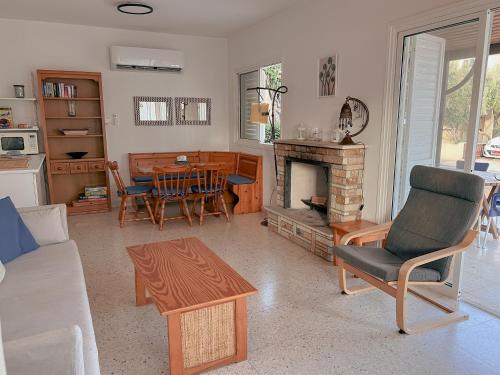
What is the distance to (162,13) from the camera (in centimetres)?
463

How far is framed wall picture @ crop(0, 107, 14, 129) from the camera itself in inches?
194

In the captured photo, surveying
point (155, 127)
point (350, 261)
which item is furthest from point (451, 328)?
point (155, 127)

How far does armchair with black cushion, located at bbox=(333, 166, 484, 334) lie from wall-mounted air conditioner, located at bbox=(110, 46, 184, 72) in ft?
13.4

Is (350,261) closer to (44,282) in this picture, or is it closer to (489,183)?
(489,183)

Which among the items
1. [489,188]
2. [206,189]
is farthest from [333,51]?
[206,189]

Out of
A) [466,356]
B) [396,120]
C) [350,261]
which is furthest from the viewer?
[396,120]

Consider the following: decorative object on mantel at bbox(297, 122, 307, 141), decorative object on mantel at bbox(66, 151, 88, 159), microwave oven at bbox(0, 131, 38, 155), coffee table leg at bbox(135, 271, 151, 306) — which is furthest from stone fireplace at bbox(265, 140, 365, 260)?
microwave oven at bbox(0, 131, 38, 155)

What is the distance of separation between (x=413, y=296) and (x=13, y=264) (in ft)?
8.94

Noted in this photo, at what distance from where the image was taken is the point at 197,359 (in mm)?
1977

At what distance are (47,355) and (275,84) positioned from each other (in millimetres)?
4395

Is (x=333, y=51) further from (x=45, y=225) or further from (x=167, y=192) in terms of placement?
(x=45, y=225)

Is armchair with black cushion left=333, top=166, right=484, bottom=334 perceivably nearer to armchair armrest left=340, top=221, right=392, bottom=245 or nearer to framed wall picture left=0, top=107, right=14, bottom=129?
armchair armrest left=340, top=221, right=392, bottom=245

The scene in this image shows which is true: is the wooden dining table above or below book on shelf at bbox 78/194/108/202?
above

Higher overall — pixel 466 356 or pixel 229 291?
pixel 229 291
